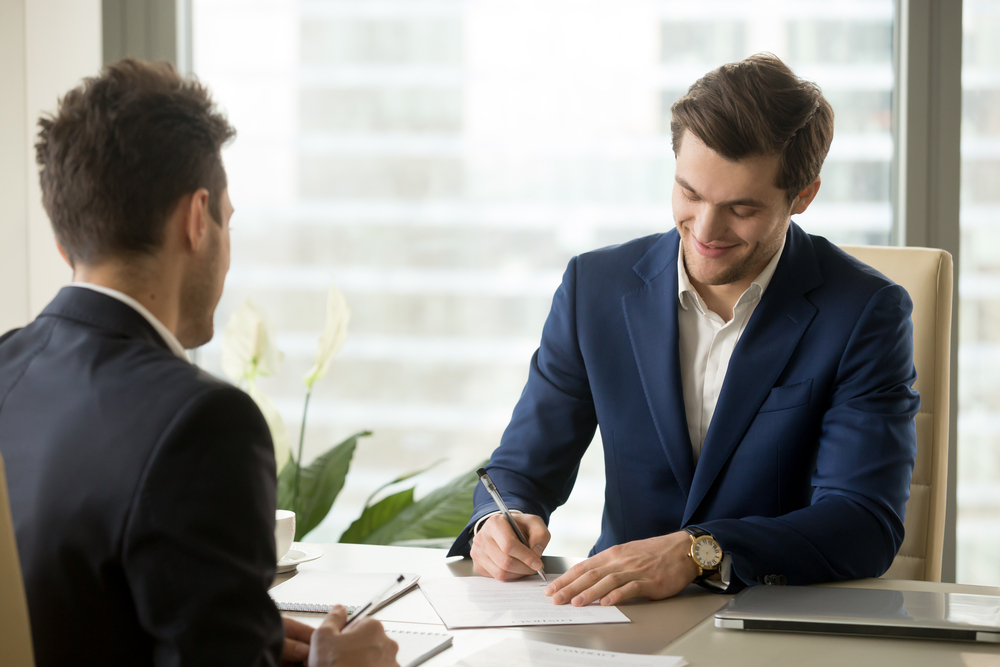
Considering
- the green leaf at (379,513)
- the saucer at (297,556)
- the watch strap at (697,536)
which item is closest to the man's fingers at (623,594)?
the watch strap at (697,536)

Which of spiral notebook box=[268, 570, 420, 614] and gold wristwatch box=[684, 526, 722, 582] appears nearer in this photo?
spiral notebook box=[268, 570, 420, 614]

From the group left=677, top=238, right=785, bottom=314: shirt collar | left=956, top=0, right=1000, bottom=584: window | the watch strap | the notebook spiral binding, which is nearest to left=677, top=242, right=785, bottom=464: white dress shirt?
left=677, top=238, right=785, bottom=314: shirt collar

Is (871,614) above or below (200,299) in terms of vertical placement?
below

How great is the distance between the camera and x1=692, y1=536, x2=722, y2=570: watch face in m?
1.31

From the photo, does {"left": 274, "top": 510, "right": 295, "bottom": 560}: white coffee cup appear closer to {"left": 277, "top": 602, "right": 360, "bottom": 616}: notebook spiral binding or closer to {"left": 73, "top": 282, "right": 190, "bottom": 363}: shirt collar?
{"left": 277, "top": 602, "right": 360, "bottom": 616}: notebook spiral binding

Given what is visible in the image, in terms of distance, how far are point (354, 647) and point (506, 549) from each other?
428mm

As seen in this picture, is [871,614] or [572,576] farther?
[572,576]

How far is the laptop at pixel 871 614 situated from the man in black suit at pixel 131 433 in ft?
1.73

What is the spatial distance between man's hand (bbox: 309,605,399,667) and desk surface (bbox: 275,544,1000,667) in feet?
0.26

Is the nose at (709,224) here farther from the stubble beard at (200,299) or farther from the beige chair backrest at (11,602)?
the beige chair backrest at (11,602)

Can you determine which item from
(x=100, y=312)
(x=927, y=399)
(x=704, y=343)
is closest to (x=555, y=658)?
(x=100, y=312)

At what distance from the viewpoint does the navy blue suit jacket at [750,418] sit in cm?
141

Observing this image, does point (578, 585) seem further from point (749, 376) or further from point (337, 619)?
point (749, 376)

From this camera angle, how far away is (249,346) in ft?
7.25
